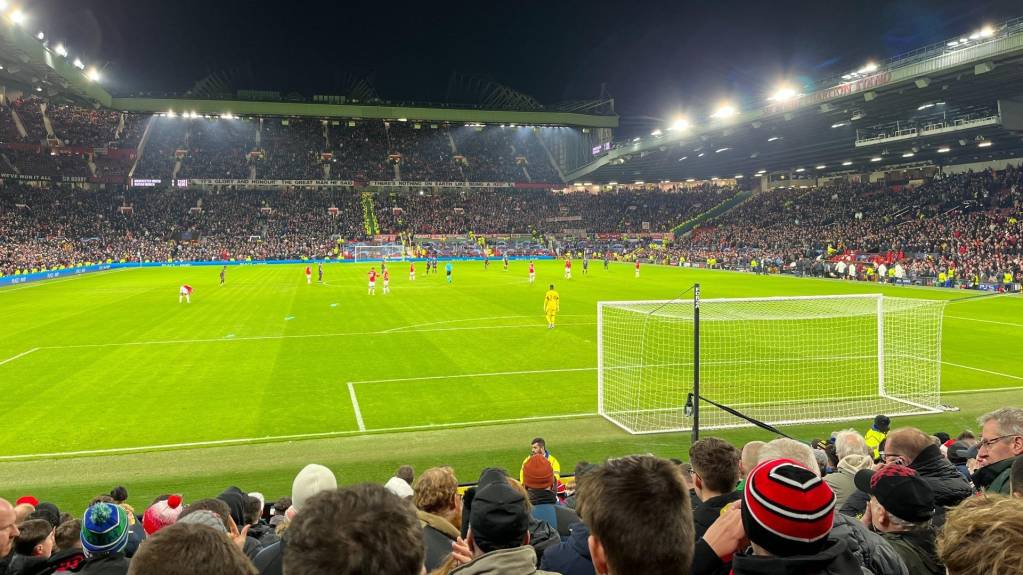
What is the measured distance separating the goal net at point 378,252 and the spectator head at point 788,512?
75770 mm

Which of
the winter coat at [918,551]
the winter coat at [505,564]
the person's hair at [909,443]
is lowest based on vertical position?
the winter coat at [918,551]

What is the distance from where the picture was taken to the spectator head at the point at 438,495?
441 centimetres

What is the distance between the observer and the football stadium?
285 cm

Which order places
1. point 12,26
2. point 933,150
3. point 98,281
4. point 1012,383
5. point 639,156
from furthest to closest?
point 639,156, point 933,150, point 98,281, point 12,26, point 1012,383

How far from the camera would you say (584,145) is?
96562 millimetres

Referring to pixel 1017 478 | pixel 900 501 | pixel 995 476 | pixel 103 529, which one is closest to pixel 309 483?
pixel 103 529

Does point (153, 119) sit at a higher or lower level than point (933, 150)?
higher

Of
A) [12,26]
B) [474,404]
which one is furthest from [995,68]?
[12,26]

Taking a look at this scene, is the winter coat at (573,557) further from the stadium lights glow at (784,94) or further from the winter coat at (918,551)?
the stadium lights glow at (784,94)

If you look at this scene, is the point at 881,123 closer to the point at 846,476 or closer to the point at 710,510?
the point at 846,476

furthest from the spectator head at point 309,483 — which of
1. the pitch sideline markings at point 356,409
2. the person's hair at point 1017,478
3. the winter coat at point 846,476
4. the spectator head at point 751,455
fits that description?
the pitch sideline markings at point 356,409

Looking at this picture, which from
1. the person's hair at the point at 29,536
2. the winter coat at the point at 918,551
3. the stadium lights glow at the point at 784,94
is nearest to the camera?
the winter coat at the point at 918,551

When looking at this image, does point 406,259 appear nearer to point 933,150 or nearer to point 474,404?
point 933,150

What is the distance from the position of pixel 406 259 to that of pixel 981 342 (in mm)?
61173
